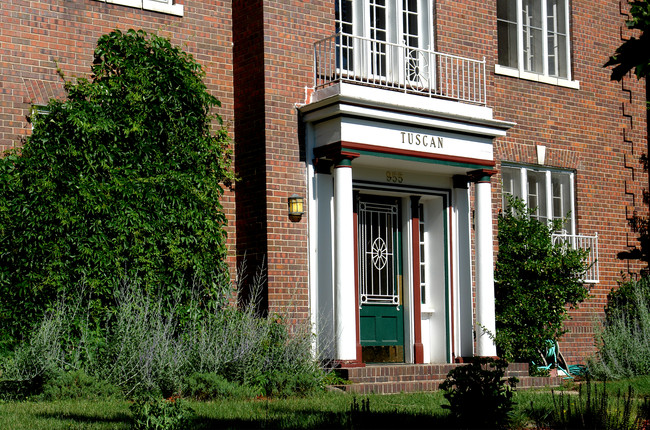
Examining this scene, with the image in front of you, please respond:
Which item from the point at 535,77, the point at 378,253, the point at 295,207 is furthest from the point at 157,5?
the point at 535,77

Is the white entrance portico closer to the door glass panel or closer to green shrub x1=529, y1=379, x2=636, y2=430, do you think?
the door glass panel

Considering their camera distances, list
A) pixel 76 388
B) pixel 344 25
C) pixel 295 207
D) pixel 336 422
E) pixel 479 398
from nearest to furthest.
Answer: pixel 479 398, pixel 336 422, pixel 76 388, pixel 295 207, pixel 344 25

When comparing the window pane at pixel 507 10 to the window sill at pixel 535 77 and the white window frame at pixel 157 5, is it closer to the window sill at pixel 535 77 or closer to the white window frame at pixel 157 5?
the window sill at pixel 535 77

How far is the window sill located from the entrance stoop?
5590mm

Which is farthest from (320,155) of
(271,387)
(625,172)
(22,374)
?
(625,172)

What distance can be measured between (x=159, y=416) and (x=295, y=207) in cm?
631

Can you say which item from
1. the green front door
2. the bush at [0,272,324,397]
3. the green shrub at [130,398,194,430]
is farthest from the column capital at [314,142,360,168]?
the green shrub at [130,398,194,430]

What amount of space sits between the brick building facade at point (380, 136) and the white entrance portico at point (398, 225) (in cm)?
3

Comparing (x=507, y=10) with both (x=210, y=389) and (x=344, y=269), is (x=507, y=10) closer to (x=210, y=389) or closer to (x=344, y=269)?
(x=344, y=269)

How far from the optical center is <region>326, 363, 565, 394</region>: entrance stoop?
480 inches

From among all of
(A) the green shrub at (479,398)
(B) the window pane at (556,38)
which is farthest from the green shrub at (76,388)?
(B) the window pane at (556,38)

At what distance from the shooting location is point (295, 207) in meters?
13.2

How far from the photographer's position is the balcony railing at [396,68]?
45.3ft

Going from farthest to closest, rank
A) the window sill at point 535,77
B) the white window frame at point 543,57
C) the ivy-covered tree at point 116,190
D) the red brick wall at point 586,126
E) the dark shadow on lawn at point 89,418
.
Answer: the white window frame at point 543,57
the window sill at point 535,77
the red brick wall at point 586,126
the ivy-covered tree at point 116,190
the dark shadow on lawn at point 89,418
